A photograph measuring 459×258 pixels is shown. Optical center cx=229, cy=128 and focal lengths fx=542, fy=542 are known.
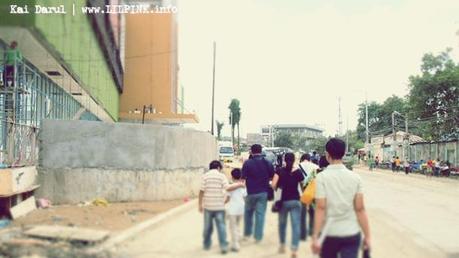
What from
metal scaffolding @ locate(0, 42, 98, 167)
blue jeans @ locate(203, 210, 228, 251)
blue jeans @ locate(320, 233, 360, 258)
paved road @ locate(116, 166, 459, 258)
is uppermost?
metal scaffolding @ locate(0, 42, 98, 167)

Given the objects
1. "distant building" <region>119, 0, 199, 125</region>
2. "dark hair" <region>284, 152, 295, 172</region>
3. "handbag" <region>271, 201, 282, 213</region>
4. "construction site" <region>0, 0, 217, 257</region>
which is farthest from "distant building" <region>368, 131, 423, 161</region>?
"handbag" <region>271, 201, 282, 213</region>

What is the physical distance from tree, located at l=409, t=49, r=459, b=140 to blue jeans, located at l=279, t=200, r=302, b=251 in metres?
34.4

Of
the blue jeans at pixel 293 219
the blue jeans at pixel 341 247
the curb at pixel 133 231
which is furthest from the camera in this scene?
the curb at pixel 133 231

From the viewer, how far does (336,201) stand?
4.52 m

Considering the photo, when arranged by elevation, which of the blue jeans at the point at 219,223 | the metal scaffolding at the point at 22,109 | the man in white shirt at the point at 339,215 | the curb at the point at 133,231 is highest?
the metal scaffolding at the point at 22,109

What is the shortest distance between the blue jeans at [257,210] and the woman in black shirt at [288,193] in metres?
0.53

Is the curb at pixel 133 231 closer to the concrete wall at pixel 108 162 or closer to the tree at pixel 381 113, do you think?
the concrete wall at pixel 108 162

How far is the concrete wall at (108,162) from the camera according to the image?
45.6ft

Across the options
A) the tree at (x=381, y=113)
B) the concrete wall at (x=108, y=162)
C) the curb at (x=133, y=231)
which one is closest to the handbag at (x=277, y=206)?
the curb at (x=133, y=231)

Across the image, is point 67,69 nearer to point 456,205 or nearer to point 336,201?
point 456,205

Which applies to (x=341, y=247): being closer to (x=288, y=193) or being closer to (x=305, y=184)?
(x=288, y=193)

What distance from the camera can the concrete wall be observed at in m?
13.9

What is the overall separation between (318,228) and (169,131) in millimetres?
11712

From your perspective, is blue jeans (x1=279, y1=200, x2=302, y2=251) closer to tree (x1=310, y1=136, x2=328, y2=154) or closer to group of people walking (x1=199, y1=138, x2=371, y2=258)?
group of people walking (x1=199, y1=138, x2=371, y2=258)
